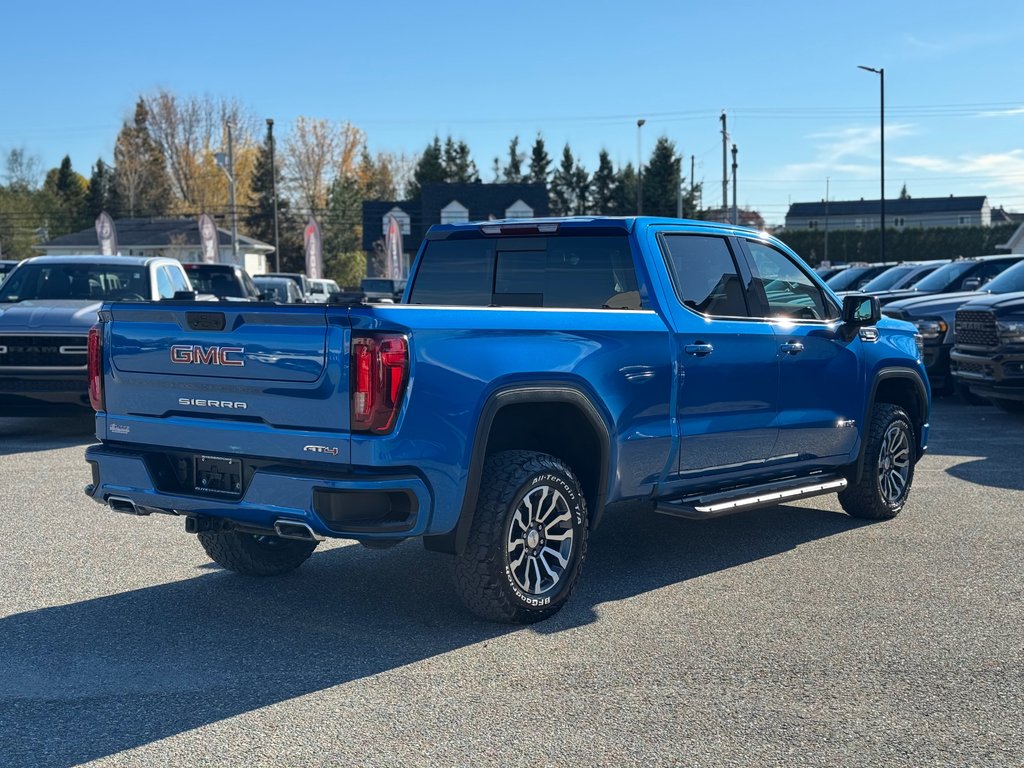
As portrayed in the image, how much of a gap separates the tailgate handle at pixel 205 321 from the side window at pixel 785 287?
3.38 meters

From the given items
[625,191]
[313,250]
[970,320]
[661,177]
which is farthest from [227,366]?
[625,191]

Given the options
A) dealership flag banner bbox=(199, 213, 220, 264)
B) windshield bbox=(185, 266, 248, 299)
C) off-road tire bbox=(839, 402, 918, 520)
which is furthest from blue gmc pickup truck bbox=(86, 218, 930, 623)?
dealership flag banner bbox=(199, 213, 220, 264)

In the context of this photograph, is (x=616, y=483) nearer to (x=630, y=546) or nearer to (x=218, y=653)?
(x=630, y=546)

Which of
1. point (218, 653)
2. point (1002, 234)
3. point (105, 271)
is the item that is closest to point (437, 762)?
point (218, 653)

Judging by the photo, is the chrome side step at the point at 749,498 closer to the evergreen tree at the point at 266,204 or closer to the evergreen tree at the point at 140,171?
the evergreen tree at the point at 266,204

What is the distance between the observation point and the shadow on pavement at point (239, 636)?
4.38m

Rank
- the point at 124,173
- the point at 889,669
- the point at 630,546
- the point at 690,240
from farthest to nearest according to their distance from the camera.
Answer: the point at 124,173 < the point at 630,546 < the point at 690,240 < the point at 889,669

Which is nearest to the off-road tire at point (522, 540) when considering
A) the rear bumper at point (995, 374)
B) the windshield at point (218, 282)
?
the rear bumper at point (995, 374)

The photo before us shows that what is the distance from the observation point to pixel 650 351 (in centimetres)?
608

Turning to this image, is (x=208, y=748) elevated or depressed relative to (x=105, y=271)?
depressed

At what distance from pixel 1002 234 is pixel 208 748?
8283cm

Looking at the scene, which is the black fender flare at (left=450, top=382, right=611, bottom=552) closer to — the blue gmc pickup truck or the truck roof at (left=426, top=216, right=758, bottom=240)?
the blue gmc pickup truck

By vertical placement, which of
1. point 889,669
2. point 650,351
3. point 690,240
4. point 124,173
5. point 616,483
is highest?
point 124,173

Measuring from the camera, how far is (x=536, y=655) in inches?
204
